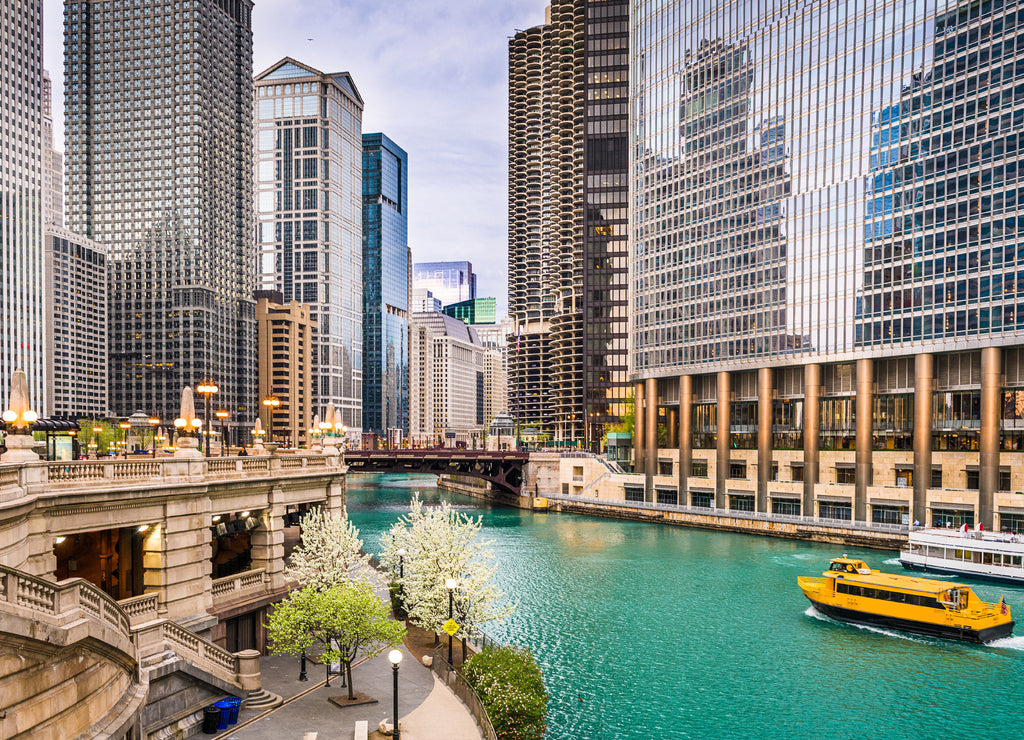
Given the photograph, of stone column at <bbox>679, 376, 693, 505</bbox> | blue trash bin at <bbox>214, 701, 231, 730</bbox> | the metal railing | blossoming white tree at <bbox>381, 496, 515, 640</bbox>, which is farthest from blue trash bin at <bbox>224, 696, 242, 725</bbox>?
stone column at <bbox>679, 376, 693, 505</bbox>

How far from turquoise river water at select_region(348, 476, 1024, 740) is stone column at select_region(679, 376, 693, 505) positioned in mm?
39316

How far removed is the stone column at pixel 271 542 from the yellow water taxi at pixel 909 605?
3779cm

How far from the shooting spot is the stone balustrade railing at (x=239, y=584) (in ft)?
110

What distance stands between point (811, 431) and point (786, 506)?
1101 cm

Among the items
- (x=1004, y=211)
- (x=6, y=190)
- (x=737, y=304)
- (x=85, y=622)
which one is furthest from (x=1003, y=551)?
(x=6, y=190)

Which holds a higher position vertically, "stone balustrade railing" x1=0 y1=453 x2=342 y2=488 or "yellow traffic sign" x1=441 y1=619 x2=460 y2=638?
"stone balustrade railing" x1=0 y1=453 x2=342 y2=488

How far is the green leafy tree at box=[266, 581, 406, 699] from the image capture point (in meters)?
30.3

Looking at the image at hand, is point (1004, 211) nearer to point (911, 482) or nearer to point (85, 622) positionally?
point (911, 482)

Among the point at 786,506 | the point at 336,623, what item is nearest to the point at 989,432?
the point at 786,506

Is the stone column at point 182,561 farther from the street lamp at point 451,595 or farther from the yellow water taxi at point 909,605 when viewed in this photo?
the yellow water taxi at point 909,605

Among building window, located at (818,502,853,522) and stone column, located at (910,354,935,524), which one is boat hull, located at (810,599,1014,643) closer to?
stone column, located at (910,354,935,524)

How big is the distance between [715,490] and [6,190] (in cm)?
18895

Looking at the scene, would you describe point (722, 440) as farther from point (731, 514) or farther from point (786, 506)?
point (731, 514)

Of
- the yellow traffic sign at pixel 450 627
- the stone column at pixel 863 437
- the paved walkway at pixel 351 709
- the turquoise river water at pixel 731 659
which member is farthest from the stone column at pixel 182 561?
the stone column at pixel 863 437
